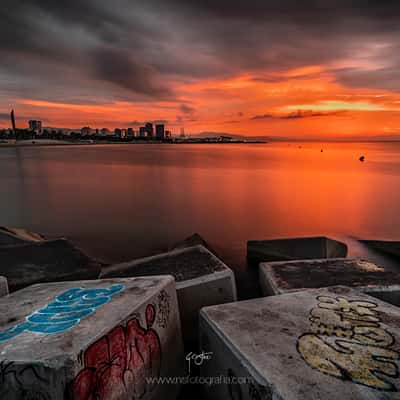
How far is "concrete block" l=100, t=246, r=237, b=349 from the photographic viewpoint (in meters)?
3.52

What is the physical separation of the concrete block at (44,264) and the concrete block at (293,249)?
3781 mm

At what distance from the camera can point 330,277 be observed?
173 inches

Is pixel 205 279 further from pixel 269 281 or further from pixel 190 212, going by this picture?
pixel 190 212

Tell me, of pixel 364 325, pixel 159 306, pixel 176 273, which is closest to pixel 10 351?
pixel 159 306

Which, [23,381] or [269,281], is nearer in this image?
[23,381]

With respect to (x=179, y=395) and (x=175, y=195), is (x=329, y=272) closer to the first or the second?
(x=179, y=395)

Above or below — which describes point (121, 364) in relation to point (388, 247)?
above

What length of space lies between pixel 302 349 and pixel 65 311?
1.96m

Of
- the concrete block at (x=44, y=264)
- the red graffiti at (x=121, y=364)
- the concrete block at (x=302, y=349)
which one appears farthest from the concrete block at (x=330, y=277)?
the concrete block at (x=44, y=264)

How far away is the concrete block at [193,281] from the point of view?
3.52 meters

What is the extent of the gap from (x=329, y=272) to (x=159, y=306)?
→ 3.13m

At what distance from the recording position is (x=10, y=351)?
6.07 ft

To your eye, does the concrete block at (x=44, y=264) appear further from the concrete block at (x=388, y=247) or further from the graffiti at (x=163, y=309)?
the concrete block at (x=388, y=247)

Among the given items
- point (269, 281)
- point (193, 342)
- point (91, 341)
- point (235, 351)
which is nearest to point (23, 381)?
point (91, 341)
